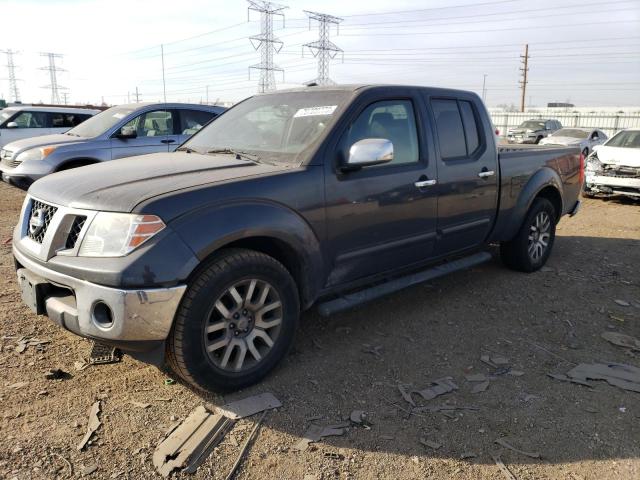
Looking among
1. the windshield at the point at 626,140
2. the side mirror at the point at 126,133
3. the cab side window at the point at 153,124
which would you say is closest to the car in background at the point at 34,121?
the cab side window at the point at 153,124

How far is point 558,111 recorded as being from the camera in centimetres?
4309

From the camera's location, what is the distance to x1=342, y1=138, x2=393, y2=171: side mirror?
3.40m

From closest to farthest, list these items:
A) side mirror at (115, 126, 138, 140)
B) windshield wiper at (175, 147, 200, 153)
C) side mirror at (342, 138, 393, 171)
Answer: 1. side mirror at (342, 138, 393, 171)
2. windshield wiper at (175, 147, 200, 153)
3. side mirror at (115, 126, 138, 140)

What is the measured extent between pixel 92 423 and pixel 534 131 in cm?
2653

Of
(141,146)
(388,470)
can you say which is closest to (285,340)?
(388,470)

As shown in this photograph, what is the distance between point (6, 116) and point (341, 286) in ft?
40.1

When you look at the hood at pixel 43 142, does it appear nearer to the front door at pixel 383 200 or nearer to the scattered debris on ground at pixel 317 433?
the front door at pixel 383 200

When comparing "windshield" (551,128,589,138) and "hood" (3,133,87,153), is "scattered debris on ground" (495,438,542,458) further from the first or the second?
"windshield" (551,128,589,138)

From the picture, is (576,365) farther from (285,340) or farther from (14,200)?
(14,200)

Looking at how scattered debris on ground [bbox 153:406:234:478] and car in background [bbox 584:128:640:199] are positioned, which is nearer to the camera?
scattered debris on ground [bbox 153:406:234:478]

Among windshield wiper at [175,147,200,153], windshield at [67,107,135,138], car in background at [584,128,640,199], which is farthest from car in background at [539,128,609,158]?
windshield wiper at [175,147,200,153]

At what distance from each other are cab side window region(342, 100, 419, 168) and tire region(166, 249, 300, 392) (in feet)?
3.71

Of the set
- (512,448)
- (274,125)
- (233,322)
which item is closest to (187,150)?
(274,125)

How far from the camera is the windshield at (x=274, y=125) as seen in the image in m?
3.66
